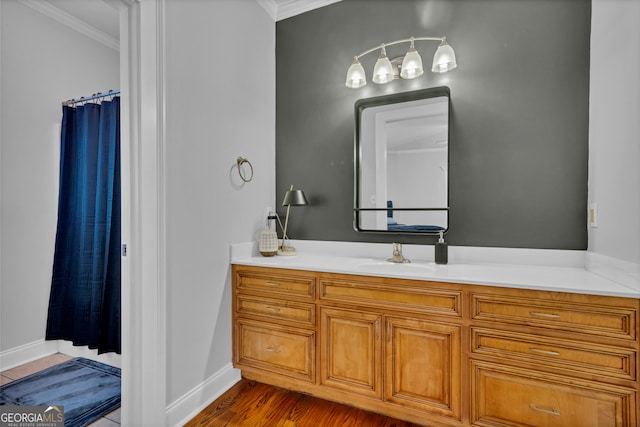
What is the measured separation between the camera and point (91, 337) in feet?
7.36

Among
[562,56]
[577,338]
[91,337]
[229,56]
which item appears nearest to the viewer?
[577,338]

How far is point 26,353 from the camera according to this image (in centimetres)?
233

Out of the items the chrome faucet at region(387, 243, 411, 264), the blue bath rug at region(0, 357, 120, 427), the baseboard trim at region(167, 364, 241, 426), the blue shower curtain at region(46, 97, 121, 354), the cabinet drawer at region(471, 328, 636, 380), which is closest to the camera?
the cabinet drawer at region(471, 328, 636, 380)

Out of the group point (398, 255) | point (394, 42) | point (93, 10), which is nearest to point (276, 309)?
point (398, 255)

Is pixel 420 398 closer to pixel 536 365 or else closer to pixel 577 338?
pixel 536 365

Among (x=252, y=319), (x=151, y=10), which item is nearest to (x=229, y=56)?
(x=151, y=10)

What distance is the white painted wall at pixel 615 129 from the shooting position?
1.29 m

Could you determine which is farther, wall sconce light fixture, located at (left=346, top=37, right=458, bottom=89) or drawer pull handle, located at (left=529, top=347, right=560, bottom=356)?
wall sconce light fixture, located at (left=346, top=37, right=458, bottom=89)

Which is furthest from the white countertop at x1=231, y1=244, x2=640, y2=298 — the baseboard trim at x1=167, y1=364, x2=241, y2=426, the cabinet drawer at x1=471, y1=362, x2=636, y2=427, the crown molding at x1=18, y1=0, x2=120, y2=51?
the crown molding at x1=18, y1=0, x2=120, y2=51

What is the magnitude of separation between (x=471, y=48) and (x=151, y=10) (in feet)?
6.14

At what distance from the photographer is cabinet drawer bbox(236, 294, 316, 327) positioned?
1.86 meters

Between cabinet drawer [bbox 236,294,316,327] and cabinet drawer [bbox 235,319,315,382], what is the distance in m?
0.07

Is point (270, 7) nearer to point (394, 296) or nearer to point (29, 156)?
point (29, 156)

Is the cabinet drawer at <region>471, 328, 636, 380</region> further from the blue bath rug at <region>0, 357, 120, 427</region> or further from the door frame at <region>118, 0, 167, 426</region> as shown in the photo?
the blue bath rug at <region>0, 357, 120, 427</region>
